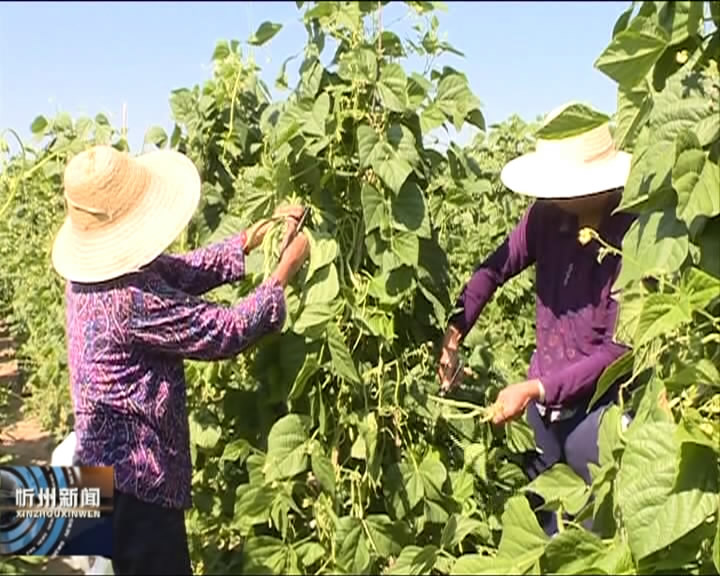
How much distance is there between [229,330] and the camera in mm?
1812

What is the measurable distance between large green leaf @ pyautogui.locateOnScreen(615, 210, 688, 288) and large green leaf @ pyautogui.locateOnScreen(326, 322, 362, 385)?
716mm

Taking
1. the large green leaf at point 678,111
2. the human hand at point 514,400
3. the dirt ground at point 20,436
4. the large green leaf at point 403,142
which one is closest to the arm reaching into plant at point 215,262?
the large green leaf at point 403,142

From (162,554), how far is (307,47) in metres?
1.07

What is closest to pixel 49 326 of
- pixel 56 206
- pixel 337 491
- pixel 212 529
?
pixel 56 206

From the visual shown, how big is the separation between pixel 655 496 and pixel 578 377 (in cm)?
92

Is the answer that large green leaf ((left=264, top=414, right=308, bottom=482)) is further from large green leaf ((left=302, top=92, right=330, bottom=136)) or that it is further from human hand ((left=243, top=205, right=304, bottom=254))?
large green leaf ((left=302, top=92, right=330, bottom=136))

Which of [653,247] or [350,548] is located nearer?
[653,247]

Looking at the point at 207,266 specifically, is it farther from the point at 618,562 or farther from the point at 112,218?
the point at 618,562

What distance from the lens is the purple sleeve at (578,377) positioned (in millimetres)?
2074

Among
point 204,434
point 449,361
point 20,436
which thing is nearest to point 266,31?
point 449,361

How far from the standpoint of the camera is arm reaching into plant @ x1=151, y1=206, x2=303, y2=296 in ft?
6.63

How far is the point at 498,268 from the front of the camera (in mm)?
2318

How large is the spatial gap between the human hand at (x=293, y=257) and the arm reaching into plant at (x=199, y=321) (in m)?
0.03

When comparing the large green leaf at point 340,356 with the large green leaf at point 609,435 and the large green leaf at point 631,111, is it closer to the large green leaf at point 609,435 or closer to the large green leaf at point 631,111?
the large green leaf at point 609,435
